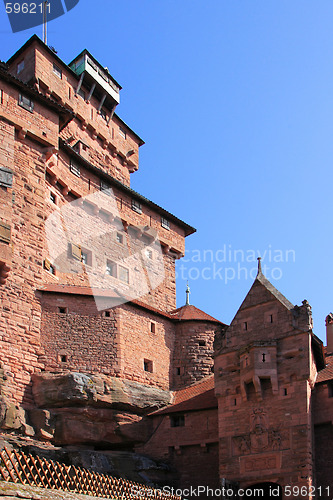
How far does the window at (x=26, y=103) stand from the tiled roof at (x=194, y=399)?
54.6 ft

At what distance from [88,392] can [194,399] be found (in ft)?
17.7

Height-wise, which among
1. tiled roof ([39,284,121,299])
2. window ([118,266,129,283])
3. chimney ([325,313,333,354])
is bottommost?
chimney ([325,313,333,354])

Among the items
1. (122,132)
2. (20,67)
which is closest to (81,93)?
(122,132)

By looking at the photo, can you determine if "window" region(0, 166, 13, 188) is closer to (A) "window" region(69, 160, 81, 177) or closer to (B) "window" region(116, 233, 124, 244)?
(A) "window" region(69, 160, 81, 177)

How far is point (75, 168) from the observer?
1642 inches

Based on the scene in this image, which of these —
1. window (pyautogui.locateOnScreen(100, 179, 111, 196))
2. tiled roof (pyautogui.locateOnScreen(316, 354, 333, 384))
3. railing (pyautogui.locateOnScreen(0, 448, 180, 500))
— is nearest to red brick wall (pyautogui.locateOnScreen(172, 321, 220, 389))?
tiled roof (pyautogui.locateOnScreen(316, 354, 333, 384))

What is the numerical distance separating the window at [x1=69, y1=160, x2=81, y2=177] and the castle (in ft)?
0.33

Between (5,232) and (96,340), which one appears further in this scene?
(96,340)

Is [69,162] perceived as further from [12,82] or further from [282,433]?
[282,433]

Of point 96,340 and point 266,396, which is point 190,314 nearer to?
point 96,340

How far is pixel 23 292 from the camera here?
33.2m

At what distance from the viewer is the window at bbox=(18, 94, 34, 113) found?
3619 cm

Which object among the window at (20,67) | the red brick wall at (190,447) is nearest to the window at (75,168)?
the window at (20,67)

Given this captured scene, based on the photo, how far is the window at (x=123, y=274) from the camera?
140 feet
